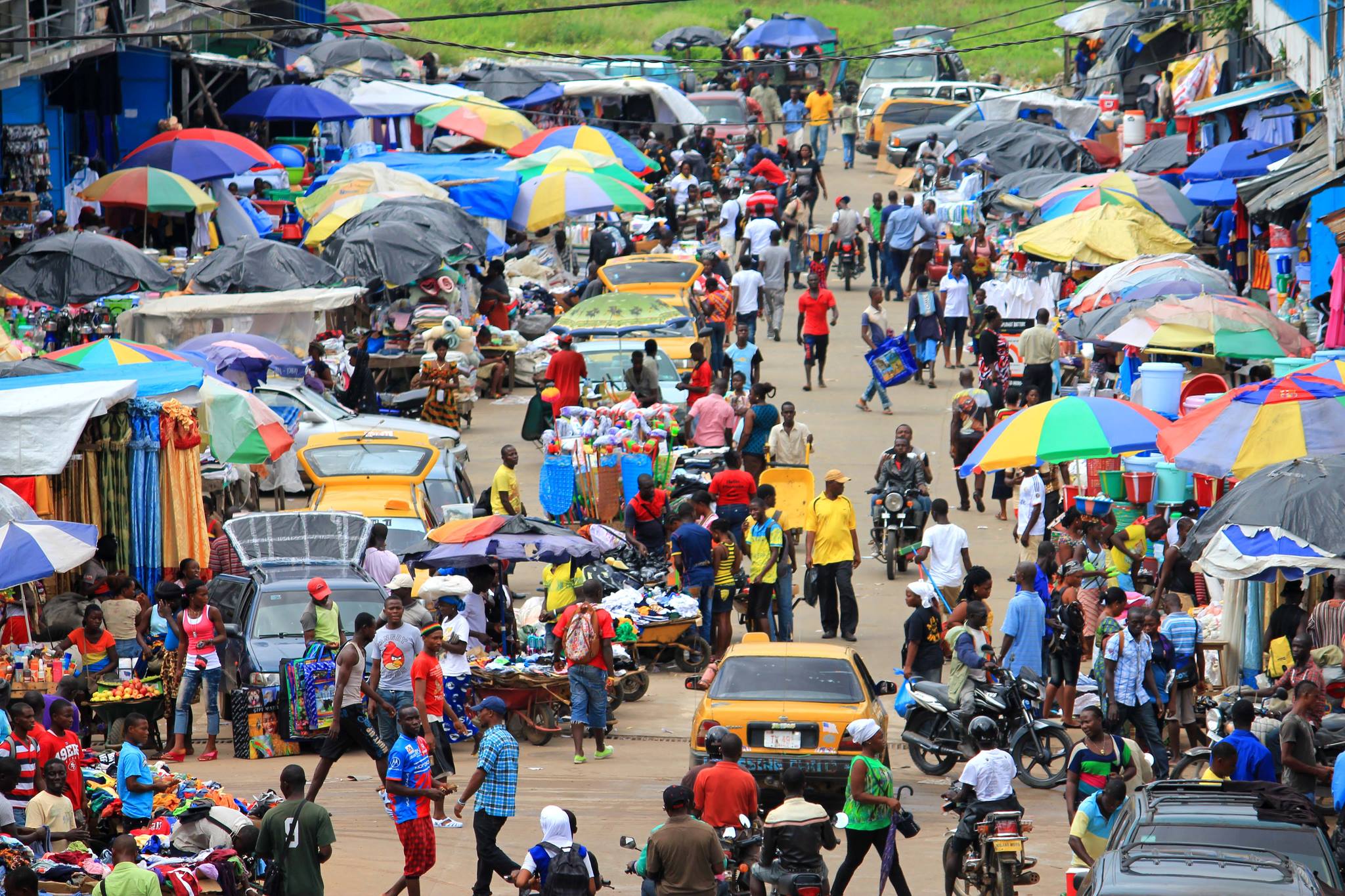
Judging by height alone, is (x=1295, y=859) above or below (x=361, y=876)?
above

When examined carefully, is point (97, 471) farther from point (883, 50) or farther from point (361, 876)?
point (883, 50)

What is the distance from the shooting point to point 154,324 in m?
23.2

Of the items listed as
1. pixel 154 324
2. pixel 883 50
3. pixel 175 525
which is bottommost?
pixel 175 525

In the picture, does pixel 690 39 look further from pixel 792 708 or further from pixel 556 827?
pixel 556 827

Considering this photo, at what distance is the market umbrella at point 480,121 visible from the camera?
1529 inches

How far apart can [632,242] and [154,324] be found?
1136cm

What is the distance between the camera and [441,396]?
78.8ft

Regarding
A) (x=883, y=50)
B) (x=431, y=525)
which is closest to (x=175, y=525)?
(x=431, y=525)

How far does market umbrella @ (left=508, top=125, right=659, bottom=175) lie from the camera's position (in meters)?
35.8

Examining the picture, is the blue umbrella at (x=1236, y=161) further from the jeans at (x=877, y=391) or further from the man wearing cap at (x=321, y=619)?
the man wearing cap at (x=321, y=619)

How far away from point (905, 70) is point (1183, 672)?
34.0 metres

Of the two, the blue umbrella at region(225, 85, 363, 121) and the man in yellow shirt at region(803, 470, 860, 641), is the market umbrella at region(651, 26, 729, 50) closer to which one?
the blue umbrella at region(225, 85, 363, 121)

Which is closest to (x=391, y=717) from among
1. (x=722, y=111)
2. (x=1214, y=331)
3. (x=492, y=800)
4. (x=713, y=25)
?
(x=492, y=800)

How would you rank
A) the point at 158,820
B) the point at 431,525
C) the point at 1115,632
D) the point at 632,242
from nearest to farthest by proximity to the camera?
1. the point at 158,820
2. the point at 1115,632
3. the point at 431,525
4. the point at 632,242
